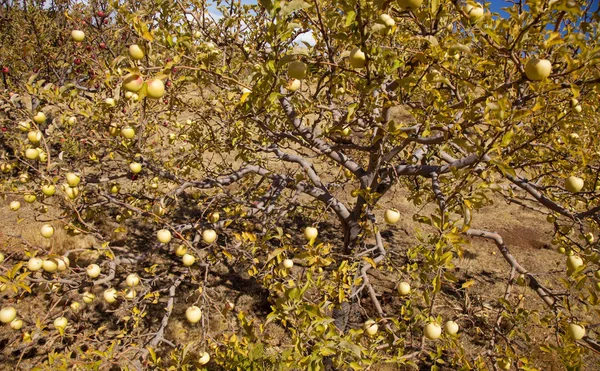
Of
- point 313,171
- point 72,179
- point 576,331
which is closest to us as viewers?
point 576,331

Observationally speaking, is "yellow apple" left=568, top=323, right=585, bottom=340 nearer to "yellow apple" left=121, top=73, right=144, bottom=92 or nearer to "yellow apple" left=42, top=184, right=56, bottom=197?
"yellow apple" left=121, top=73, right=144, bottom=92

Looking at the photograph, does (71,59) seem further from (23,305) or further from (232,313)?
(232,313)

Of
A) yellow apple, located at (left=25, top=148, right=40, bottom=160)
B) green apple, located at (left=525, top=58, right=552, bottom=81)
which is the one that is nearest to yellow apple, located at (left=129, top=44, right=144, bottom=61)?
yellow apple, located at (left=25, top=148, right=40, bottom=160)

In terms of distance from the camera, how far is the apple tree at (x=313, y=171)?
149 centimetres

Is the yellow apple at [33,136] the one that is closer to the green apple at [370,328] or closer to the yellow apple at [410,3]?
the yellow apple at [410,3]

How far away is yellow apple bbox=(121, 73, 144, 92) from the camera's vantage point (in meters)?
1.13

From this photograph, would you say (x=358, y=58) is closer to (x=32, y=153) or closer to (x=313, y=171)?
(x=313, y=171)

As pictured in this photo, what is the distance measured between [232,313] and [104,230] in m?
2.72

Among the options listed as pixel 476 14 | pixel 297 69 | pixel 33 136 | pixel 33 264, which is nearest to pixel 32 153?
pixel 33 136

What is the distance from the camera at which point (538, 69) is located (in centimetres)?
129

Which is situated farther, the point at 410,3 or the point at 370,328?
the point at 370,328

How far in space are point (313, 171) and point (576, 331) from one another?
2300mm

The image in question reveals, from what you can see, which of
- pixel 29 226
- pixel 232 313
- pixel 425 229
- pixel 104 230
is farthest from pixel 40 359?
pixel 425 229

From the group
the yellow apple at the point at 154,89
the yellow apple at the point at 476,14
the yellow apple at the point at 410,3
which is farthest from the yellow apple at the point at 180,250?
the yellow apple at the point at 476,14
